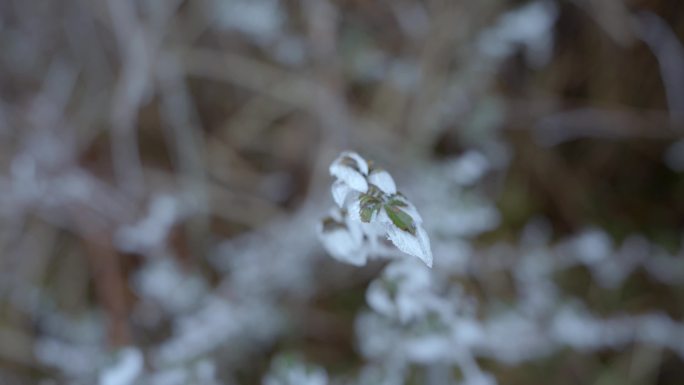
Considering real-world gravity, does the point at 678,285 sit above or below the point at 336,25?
below

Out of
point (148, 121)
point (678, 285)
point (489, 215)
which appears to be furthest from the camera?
point (148, 121)

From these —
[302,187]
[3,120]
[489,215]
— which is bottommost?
[489,215]

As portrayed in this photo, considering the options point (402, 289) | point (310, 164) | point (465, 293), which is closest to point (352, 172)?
point (402, 289)

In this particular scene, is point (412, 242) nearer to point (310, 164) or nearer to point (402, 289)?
point (402, 289)

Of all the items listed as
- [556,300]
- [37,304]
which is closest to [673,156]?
[556,300]

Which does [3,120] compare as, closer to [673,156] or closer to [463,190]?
[463,190]

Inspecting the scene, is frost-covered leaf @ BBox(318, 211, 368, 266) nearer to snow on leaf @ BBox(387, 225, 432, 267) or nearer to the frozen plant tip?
the frozen plant tip

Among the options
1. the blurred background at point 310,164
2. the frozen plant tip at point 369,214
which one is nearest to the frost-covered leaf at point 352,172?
the frozen plant tip at point 369,214
